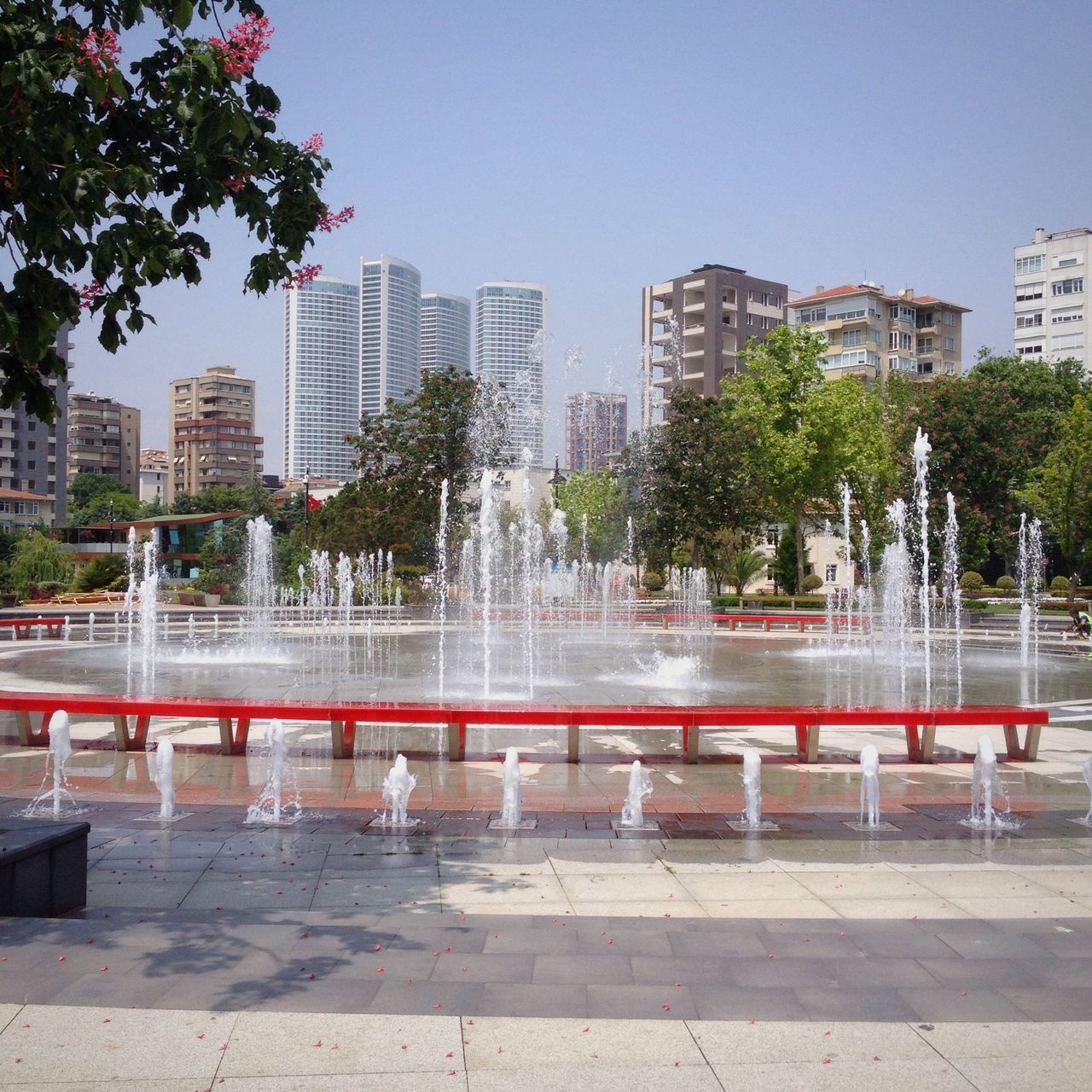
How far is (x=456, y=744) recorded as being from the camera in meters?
10.5

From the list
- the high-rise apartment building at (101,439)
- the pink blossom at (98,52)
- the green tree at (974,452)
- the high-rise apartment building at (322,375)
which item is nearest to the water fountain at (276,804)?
the pink blossom at (98,52)

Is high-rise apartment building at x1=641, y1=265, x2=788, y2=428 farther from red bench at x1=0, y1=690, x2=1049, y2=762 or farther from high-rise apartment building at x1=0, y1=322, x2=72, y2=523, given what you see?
red bench at x1=0, y1=690, x2=1049, y2=762

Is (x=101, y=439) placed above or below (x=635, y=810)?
above

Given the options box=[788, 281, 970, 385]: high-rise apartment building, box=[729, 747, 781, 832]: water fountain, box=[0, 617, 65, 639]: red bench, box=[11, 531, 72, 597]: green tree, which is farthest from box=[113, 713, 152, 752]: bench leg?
box=[788, 281, 970, 385]: high-rise apartment building

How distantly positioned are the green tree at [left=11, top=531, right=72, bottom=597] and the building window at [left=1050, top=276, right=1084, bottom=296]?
74890 mm

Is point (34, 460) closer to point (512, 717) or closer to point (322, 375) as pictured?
point (322, 375)

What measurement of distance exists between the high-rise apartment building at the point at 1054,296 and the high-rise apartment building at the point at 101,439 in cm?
9596

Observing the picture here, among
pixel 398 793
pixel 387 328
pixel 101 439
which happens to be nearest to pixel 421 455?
pixel 398 793

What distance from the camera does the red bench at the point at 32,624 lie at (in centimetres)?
2612

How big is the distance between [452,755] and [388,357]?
579 feet

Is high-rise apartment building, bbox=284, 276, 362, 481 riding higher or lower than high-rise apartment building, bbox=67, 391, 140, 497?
higher

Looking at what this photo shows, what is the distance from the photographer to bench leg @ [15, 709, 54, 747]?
10.6 m

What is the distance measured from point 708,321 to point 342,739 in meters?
74.7

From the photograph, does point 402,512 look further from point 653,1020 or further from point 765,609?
point 653,1020
